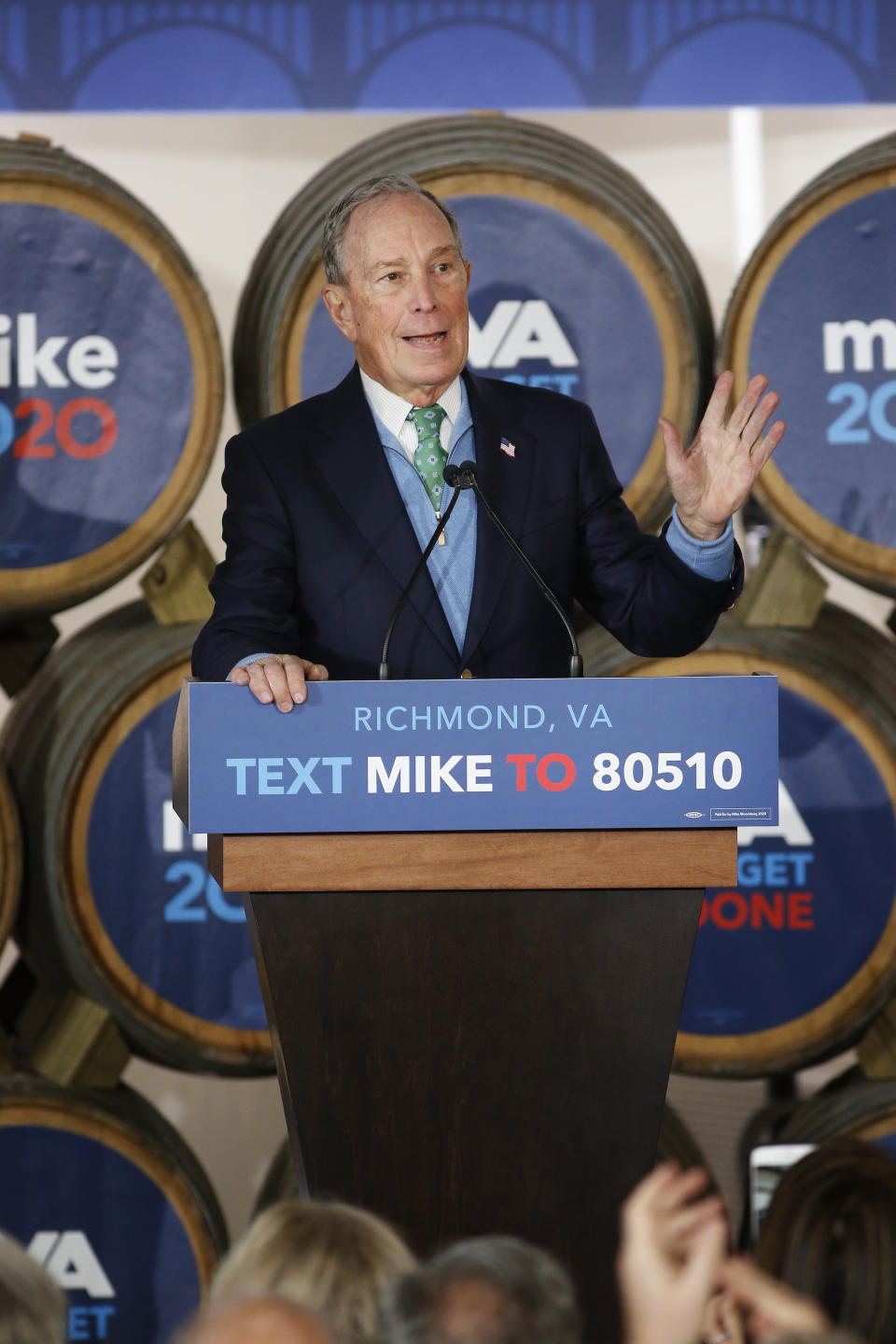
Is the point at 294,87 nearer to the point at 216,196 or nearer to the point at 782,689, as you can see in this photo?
the point at 216,196

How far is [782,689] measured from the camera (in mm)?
3379

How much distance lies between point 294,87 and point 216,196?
286 mm

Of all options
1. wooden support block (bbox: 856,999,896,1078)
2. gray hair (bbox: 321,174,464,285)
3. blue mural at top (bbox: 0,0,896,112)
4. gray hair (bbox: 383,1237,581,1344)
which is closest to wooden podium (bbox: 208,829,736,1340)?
gray hair (bbox: 383,1237,581,1344)

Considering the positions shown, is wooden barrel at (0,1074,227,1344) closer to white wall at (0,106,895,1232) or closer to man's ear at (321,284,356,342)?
white wall at (0,106,895,1232)

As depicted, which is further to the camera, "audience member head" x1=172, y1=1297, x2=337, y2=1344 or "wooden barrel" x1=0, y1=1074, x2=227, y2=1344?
"wooden barrel" x1=0, y1=1074, x2=227, y2=1344

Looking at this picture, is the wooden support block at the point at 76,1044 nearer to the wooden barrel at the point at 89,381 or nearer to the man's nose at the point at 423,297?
the wooden barrel at the point at 89,381

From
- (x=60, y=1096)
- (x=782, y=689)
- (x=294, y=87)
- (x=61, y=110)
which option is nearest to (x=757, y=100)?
(x=294, y=87)

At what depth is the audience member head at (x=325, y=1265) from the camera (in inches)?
52.6

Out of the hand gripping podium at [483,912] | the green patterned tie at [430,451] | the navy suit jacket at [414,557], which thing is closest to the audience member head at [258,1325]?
the hand gripping podium at [483,912]

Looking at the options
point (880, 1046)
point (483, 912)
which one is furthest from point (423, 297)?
point (880, 1046)

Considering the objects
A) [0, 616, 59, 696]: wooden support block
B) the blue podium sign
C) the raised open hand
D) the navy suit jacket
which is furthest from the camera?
[0, 616, 59, 696]: wooden support block

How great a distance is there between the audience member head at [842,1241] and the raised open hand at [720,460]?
0.91m

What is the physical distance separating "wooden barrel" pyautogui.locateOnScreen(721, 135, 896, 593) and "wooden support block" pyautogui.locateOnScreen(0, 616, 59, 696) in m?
1.46

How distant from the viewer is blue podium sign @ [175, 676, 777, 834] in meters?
1.85
